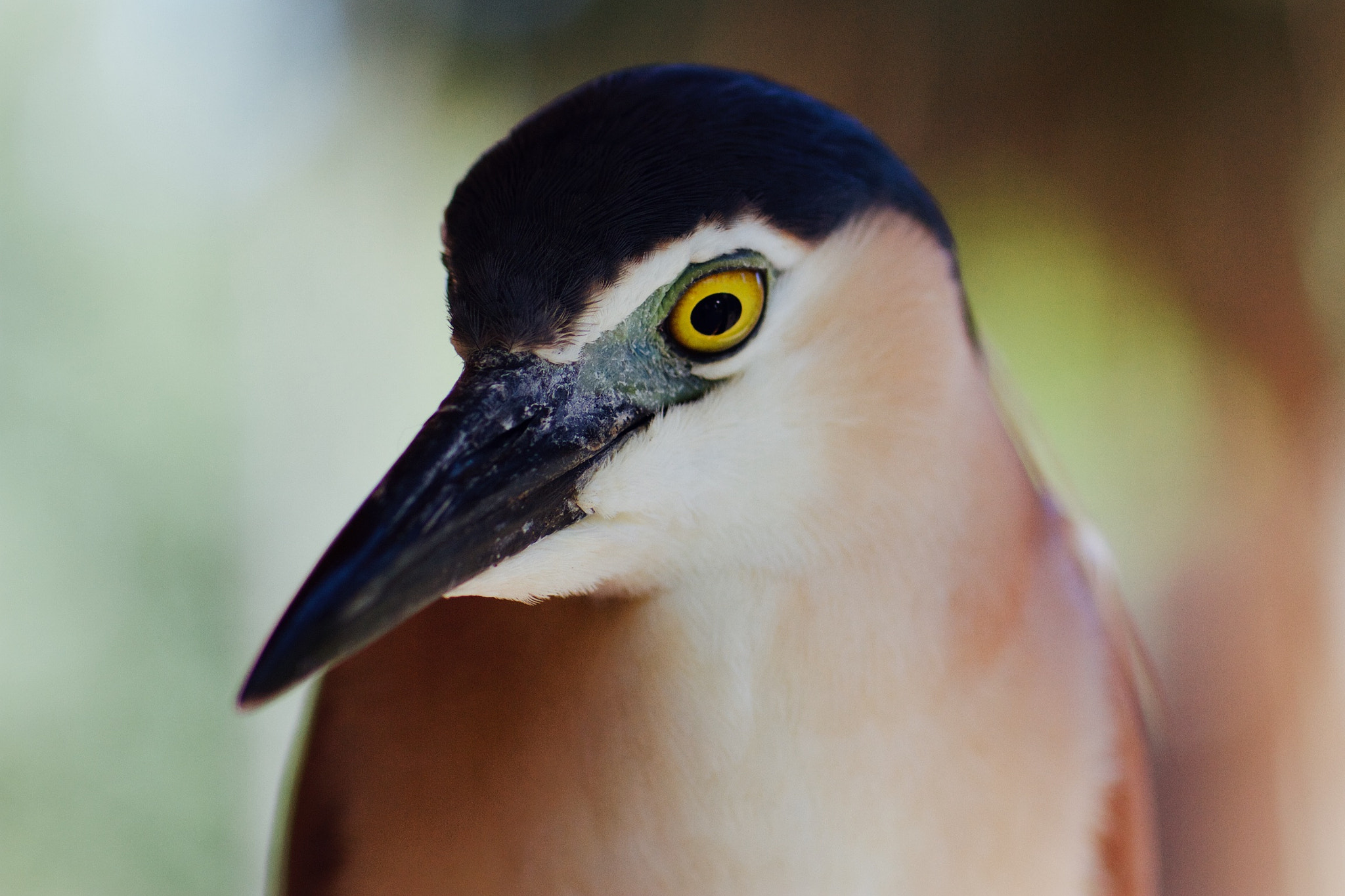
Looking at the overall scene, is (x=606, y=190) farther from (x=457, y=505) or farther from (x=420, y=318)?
(x=420, y=318)

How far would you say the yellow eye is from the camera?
34cm

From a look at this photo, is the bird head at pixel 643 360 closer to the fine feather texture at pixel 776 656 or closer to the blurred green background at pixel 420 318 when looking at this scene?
the fine feather texture at pixel 776 656

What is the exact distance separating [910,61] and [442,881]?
3.12ft

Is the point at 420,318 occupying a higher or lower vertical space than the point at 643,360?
higher

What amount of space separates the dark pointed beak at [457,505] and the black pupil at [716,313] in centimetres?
3

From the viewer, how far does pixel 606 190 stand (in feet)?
1.05

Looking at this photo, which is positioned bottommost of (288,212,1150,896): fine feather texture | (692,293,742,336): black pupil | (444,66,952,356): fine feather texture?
(288,212,1150,896): fine feather texture

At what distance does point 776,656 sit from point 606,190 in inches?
6.8

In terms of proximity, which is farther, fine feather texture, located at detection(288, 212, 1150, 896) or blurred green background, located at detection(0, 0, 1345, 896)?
blurred green background, located at detection(0, 0, 1345, 896)

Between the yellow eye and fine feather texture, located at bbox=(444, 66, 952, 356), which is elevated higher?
fine feather texture, located at bbox=(444, 66, 952, 356)

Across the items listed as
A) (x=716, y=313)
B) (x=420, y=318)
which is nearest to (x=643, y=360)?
(x=716, y=313)

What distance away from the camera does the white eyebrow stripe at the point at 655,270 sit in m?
0.32

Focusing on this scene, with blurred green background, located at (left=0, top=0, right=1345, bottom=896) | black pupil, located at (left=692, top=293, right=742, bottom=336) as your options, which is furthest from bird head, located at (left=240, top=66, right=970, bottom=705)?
blurred green background, located at (left=0, top=0, right=1345, bottom=896)

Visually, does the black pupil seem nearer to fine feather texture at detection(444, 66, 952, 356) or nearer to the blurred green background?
fine feather texture at detection(444, 66, 952, 356)
